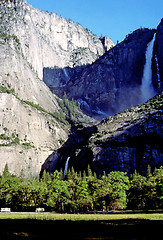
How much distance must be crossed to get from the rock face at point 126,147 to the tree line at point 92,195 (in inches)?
1450

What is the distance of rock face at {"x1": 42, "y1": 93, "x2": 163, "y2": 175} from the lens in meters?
103

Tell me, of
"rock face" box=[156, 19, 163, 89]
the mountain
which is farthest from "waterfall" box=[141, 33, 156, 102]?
the mountain

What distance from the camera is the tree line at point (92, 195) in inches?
2202

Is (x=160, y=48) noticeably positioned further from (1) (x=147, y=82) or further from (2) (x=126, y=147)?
(2) (x=126, y=147)

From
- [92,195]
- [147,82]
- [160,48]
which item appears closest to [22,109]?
[92,195]

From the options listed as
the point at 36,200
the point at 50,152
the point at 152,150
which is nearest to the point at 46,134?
the point at 50,152

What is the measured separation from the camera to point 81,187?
63.3 meters

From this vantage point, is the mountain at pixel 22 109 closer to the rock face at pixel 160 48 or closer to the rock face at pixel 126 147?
the rock face at pixel 126 147

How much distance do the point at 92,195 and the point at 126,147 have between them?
49495mm

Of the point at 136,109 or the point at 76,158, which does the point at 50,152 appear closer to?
the point at 76,158

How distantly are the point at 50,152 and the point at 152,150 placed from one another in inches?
2436

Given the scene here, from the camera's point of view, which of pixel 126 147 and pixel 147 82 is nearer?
pixel 126 147

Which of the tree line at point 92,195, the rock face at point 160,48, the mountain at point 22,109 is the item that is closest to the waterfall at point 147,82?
the rock face at point 160,48

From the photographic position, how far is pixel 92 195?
2446 inches
